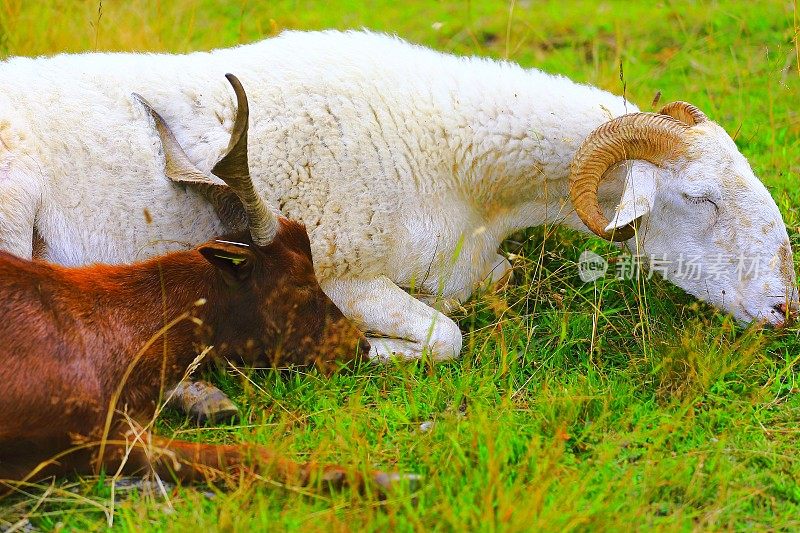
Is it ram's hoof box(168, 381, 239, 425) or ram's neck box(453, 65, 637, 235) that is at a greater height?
ram's neck box(453, 65, 637, 235)

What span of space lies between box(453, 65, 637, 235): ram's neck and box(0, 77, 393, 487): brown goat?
4.06 feet

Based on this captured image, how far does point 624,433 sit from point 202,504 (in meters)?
1.82

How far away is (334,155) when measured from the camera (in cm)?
541

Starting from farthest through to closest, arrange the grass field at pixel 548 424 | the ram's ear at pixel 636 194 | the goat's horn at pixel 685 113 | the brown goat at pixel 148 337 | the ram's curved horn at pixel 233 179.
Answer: the goat's horn at pixel 685 113 < the ram's ear at pixel 636 194 < the ram's curved horn at pixel 233 179 < the brown goat at pixel 148 337 < the grass field at pixel 548 424

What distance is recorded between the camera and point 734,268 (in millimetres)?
5324

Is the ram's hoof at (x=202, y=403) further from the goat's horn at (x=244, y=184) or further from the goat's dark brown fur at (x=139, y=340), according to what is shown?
the goat's horn at (x=244, y=184)

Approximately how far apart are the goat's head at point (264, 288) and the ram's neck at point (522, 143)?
3.95 feet

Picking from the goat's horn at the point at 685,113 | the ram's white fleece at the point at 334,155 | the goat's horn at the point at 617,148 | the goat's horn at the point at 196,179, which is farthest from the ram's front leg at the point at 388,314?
the goat's horn at the point at 685,113

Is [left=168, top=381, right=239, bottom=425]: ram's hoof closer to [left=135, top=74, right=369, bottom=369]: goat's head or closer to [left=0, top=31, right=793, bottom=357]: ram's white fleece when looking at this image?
[left=135, top=74, right=369, bottom=369]: goat's head

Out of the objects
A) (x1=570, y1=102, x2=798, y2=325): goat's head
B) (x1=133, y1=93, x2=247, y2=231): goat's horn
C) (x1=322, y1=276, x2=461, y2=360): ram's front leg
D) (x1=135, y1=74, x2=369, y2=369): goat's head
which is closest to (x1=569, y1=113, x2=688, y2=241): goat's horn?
(x1=570, y1=102, x2=798, y2=325): goat's head

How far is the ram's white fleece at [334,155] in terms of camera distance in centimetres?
515

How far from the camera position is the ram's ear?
17.2 ft

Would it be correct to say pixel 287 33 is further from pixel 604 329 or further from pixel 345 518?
pixel 345 518

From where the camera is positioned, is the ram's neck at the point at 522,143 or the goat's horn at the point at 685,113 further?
the ram's neck at the point at 522,143
